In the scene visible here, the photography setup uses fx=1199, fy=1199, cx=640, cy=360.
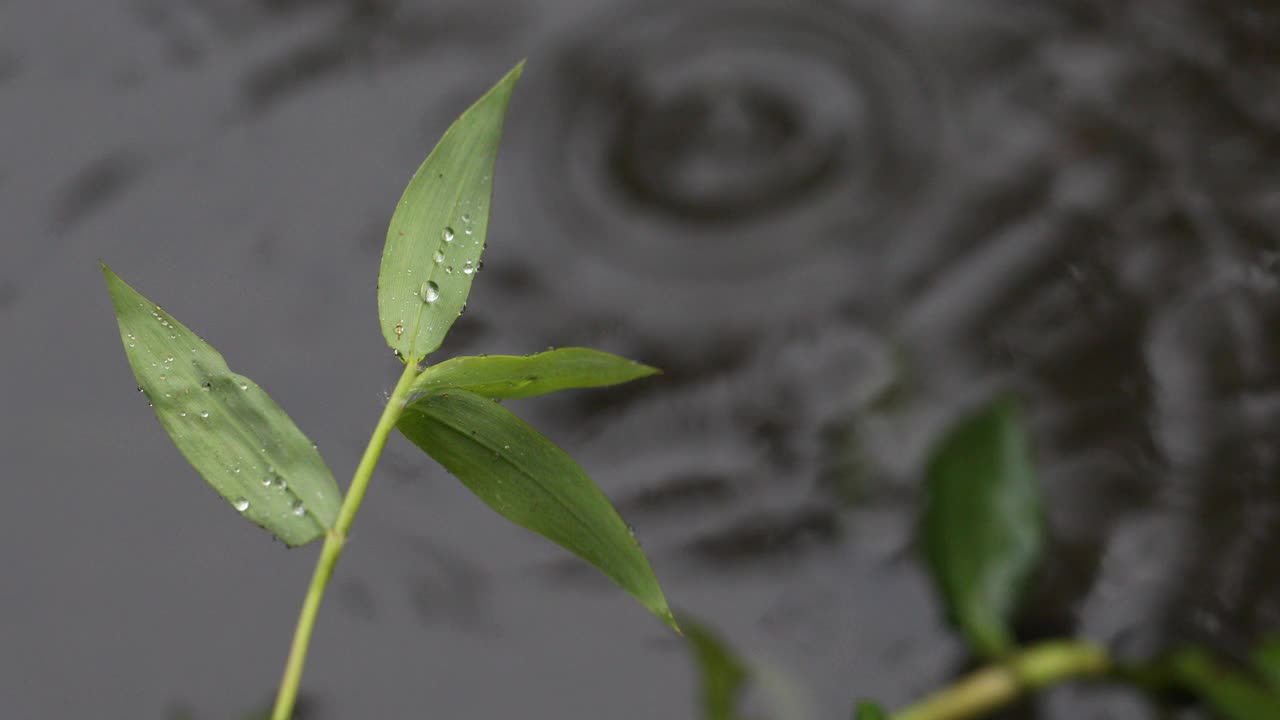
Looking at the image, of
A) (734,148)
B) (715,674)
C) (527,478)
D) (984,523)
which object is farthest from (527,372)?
(734,148)

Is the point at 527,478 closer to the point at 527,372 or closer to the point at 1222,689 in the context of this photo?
the point at 527,372

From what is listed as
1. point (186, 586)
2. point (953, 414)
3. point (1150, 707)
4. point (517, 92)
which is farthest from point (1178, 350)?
point (186, 586)

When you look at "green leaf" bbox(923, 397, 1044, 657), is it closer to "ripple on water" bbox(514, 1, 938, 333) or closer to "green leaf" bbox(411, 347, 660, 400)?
"ripple on water" bbox(514, 1, 938, 333)

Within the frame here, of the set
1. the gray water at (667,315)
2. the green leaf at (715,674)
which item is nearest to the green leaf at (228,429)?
the green leaf at (715,674)

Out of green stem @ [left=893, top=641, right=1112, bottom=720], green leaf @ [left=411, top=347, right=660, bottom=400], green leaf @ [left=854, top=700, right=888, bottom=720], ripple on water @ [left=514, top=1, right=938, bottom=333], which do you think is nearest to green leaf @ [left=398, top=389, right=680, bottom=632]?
green leaf @ [left=411, top=347, right=660, bottom=400]

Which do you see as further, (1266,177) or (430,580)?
(1266,177)

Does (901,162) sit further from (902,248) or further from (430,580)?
(430,580)
